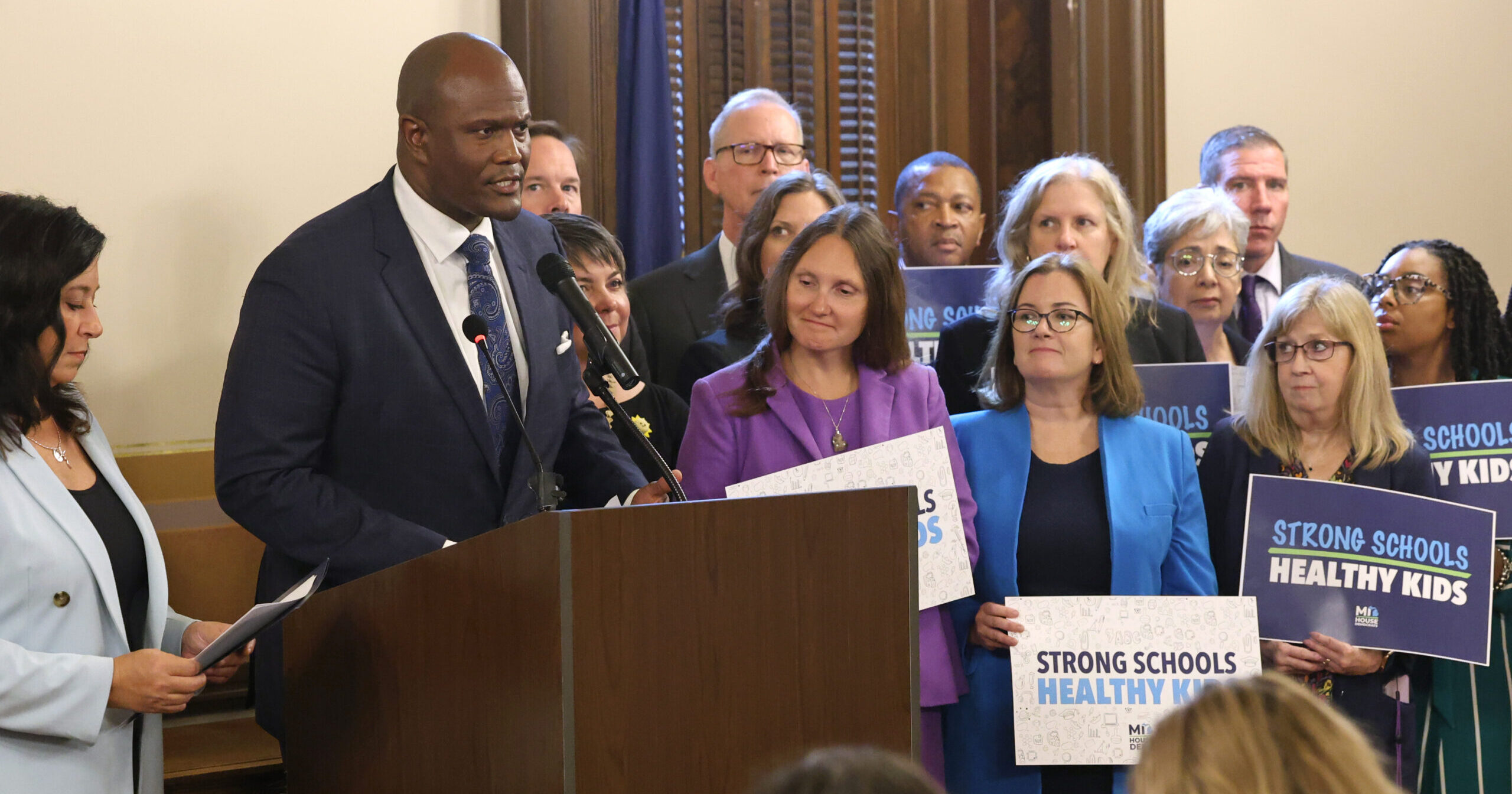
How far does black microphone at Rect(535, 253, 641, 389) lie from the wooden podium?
307mm

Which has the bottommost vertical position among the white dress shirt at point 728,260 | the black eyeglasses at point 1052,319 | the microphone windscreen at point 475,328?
the microphone windscreen at point 475,328

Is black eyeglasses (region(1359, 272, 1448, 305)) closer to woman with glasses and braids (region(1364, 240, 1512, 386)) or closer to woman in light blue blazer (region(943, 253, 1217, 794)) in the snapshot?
woman with glasses and braids (region(1364, 240, 1512, 386))

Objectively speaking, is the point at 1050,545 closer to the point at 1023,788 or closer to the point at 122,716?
the point at 1023,788

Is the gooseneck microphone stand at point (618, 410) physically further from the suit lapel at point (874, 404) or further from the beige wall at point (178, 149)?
the beige wall at point (178, 149)

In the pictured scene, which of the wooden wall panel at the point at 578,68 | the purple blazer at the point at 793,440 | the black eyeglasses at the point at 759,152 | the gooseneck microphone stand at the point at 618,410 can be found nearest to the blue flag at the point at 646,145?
the wooden wall panel at the point at 578,68

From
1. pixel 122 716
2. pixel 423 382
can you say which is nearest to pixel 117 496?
pixel 122 716

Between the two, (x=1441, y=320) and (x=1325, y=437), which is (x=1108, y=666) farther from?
(x=1441, y=320)

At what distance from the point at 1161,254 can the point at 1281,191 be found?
77cm

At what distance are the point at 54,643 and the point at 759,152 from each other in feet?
8.15

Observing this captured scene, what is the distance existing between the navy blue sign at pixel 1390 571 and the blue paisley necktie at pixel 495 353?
166 cm

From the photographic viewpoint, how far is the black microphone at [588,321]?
75.5 inches

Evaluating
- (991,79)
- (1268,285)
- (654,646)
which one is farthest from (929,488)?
(991,79)

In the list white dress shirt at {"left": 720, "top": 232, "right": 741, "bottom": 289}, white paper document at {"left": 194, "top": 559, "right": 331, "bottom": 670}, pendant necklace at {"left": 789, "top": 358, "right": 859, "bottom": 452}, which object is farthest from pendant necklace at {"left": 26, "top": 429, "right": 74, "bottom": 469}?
white dress shirt at {"left": 720, "top": 232, "right": 741, "bottom": 289}

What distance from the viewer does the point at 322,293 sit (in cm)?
237
